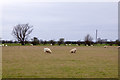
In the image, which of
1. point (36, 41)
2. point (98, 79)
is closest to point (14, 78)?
point (98, 79)

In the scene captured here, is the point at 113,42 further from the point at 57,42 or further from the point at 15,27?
the point at 15,27

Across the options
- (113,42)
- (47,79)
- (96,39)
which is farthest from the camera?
(96,39)

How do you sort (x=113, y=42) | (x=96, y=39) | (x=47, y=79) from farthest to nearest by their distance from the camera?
1. (x=96, y=39)
2. (x=113, y=42)
3. (x=47, y=79)

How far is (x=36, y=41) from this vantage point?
83.7 meters

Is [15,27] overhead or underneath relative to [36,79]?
overhead

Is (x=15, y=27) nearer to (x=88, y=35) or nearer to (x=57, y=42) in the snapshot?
(x=57, y=42)

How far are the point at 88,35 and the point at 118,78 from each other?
8721 centimetres

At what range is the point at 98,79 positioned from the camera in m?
7.88

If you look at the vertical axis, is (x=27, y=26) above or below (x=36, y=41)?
above

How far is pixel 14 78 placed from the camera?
791 centimetres

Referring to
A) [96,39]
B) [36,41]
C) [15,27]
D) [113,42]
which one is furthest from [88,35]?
[15,27]

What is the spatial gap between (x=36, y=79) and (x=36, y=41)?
76.3 metres

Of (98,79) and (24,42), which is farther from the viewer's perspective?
(24,42)

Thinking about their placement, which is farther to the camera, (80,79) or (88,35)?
(88,35)
